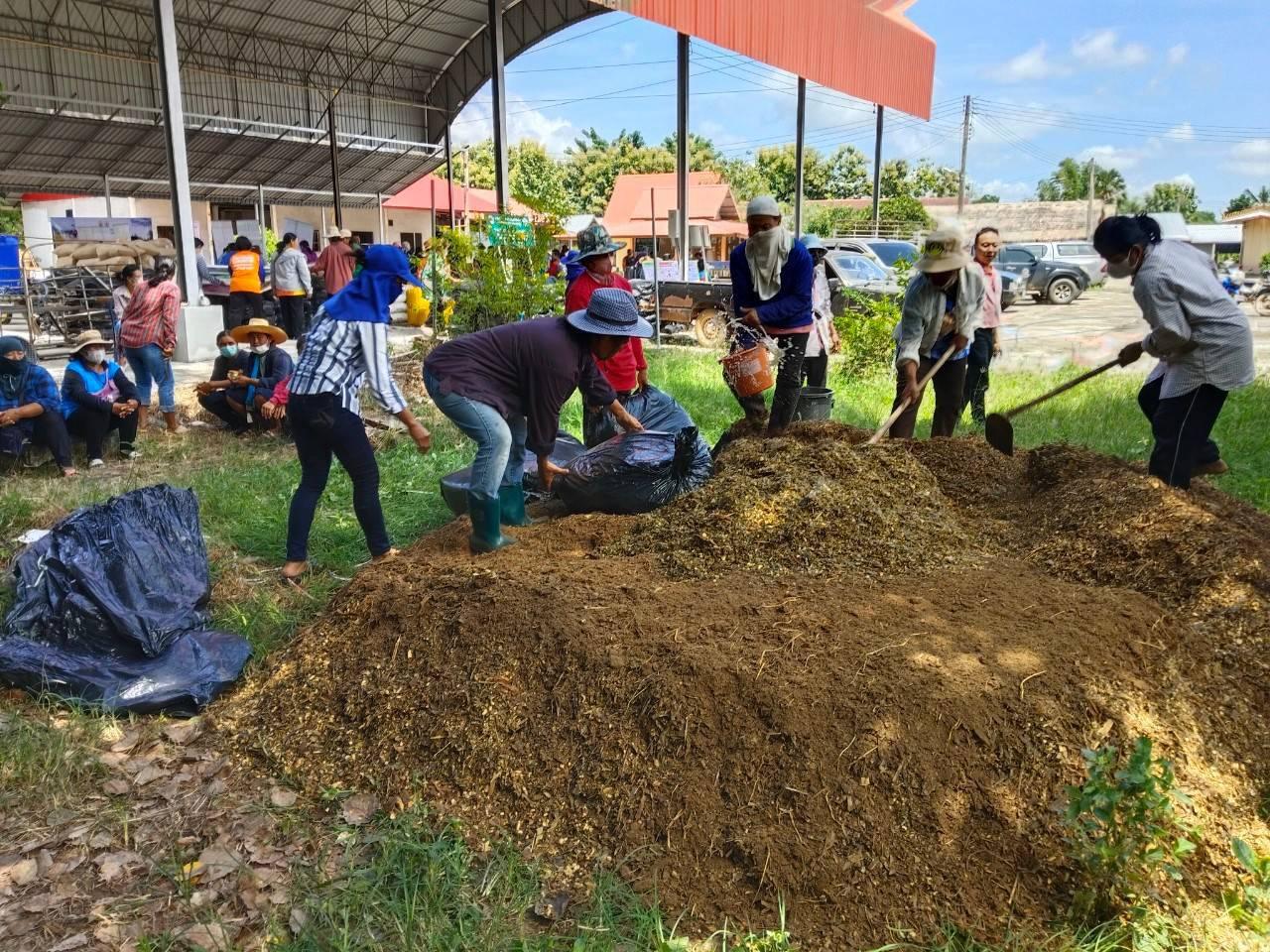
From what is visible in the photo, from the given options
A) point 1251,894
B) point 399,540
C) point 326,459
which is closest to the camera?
point 1251,894

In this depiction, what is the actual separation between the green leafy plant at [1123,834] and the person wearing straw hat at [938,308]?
322cm

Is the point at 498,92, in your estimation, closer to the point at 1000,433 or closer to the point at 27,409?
the point at 27,409

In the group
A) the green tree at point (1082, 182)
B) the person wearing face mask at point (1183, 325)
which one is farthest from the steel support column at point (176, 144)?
the green tree at point (1082, 182)

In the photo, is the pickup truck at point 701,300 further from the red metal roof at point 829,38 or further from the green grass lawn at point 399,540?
the red metal roof at point 829,38

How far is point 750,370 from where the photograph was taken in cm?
514

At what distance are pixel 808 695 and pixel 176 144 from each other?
1126 centimetres

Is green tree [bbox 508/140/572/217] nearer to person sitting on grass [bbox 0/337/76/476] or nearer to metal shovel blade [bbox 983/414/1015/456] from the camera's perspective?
person sitting on grass [bbox 0/337/76/476]

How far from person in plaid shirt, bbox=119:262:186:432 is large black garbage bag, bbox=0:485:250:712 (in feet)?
13.4

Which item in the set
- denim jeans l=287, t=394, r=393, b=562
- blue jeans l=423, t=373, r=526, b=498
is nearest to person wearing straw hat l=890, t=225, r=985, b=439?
blue jeans l=423, t=373, r=526, b=498

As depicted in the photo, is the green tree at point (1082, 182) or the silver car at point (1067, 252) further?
the green tree at point (1082, 182)

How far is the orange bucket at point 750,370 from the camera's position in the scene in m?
5.11

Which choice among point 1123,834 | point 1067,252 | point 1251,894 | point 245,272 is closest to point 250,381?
point 245,272

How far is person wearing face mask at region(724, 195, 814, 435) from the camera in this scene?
5.34 metres

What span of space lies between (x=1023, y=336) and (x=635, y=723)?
569 inches
